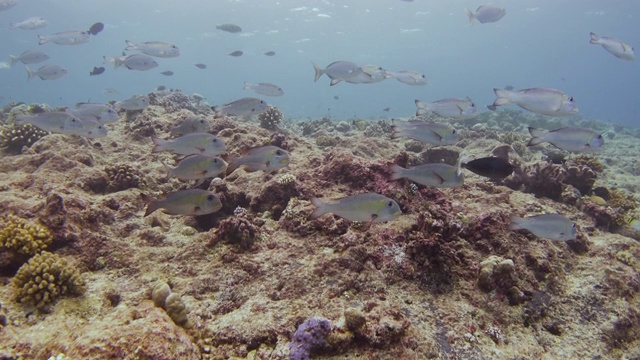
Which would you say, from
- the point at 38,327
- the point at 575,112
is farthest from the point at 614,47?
the point at 38,327

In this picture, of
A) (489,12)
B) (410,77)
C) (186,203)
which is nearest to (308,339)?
(186,203)

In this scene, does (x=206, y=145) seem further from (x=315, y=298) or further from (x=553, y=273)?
(x=553, y=273)

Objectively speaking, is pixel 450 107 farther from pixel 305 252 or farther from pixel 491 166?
pixel 305 252

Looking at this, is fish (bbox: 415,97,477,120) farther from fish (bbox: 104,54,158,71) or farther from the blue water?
the blue water

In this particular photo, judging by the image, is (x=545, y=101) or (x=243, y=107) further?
(x=243, y=107)

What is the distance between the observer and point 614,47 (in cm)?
940

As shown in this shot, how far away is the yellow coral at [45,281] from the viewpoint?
344cm

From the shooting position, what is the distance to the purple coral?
287 centimetres

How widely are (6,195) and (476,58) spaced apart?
14370cm

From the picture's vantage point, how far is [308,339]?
2904 mm

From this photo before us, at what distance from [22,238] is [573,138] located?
782 centimetres

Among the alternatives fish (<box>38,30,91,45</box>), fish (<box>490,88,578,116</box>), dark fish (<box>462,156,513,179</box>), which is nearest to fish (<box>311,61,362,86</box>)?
fish (<box>490,88,578,116</box>)

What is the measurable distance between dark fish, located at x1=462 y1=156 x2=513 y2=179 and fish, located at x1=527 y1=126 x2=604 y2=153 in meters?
1.23

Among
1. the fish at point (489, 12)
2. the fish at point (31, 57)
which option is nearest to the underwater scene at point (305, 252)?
the fish at point (31, 57)
